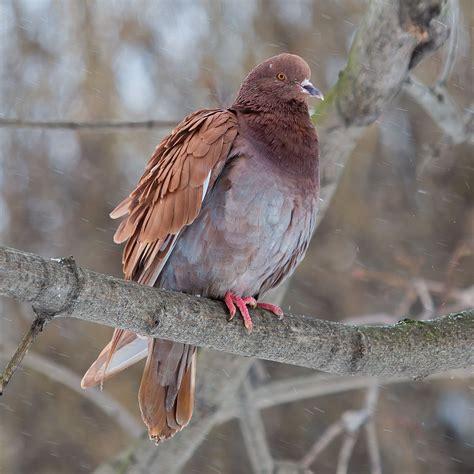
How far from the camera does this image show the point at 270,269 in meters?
3.48

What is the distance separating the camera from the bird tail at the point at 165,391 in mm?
3453

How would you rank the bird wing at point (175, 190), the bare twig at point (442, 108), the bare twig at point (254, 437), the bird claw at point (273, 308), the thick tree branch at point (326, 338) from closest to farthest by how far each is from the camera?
the thick tree branch at point (326, 338) < the bird claw at point (273, 308) < the bird wing at point (175, 190) < the bare twig at point (442, 108) < the bare twig at point (254, 437)

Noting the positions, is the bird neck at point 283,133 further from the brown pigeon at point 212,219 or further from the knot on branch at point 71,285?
the knot on branch at point 71,285

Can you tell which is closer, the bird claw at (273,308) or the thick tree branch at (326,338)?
the thick tree branch at (326,338)

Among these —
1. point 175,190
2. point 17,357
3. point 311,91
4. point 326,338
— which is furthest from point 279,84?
point 17,357

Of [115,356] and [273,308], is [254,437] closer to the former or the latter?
[115,356]

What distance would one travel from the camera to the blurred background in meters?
6.65

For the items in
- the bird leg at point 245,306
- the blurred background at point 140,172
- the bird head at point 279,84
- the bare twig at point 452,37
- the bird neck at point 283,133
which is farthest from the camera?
the blurred background at point 140,172

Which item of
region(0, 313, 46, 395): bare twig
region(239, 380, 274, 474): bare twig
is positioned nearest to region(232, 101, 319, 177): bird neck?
region(0, 313, 46, 395): bare twig

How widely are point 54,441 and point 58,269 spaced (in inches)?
197

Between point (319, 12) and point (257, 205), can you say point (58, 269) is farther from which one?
point (319, 12)

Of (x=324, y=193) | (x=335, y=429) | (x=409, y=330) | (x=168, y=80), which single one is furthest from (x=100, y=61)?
(x=409, y=330)

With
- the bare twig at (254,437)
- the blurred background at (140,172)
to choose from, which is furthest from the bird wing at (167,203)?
the blurred background at (140,172)

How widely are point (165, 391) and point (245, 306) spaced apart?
26.2 inches
